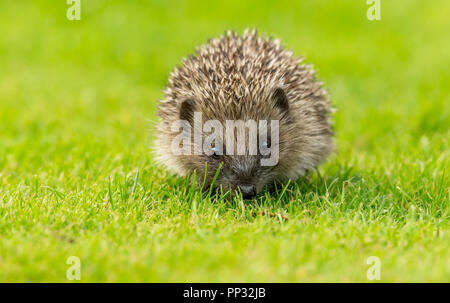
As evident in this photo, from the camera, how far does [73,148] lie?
925cm

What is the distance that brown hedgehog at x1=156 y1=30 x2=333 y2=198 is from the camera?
22.7ft

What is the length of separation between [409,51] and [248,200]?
980cm

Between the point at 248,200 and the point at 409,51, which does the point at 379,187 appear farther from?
the point at 409,51

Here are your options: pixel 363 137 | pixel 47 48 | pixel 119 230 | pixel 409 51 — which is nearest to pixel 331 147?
pixel 363 137

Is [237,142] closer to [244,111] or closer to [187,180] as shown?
[244,111]

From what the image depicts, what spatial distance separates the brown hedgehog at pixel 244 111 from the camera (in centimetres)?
691

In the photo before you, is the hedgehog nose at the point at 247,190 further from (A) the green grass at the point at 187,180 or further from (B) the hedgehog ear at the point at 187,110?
(B) the hedgehog ear at the point at 187,110

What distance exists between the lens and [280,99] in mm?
7391

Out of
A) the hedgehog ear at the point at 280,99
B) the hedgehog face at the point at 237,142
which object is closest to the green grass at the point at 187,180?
the hedgehog face at the point at 237,142

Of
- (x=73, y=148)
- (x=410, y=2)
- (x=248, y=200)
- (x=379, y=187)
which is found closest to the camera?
(x=248, y=200)

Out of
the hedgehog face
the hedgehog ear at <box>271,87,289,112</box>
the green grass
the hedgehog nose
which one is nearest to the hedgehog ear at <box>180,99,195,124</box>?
the hedgehog face

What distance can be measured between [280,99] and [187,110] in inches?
46.9

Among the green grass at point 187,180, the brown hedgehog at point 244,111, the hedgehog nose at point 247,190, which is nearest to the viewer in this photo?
the green grass at point 187,180

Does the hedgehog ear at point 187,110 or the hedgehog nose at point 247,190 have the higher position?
the hedgehog ear at point 187,110
